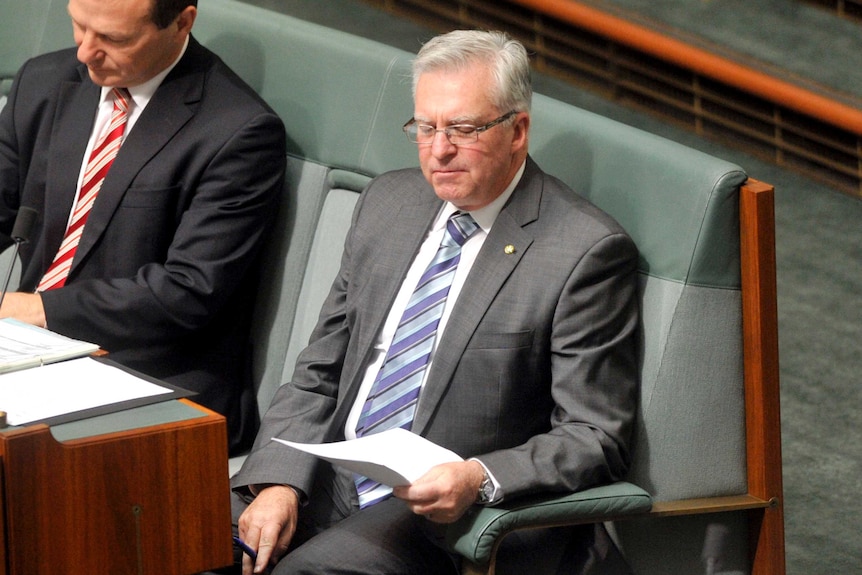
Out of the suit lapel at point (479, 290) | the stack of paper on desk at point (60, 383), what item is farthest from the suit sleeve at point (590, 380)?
the stack of paper on desk at point (60, 383)

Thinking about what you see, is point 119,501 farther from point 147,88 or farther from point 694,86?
point 694,86

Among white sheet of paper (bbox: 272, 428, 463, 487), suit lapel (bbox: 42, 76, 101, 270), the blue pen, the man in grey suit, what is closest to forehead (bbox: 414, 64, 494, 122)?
the man in grey suit

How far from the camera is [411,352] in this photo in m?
2.20

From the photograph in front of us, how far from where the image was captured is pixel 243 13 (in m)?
2.90

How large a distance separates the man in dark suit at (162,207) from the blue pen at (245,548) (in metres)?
0.53

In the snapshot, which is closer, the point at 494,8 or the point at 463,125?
the point at 463,125

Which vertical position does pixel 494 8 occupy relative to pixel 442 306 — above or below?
above

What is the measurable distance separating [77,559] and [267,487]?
0.57 m

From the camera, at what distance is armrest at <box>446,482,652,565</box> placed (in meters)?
1.88

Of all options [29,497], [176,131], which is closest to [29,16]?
[176,131]

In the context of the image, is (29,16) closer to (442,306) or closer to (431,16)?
(442,306)

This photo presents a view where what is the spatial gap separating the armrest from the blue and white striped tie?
28 centimetres

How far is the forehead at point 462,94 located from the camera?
6.97 ft

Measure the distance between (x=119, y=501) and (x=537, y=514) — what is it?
61cm
